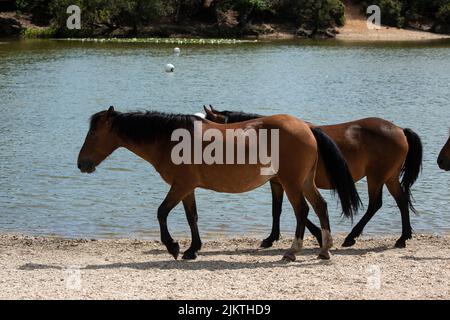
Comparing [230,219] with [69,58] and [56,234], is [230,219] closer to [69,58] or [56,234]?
[56,234]

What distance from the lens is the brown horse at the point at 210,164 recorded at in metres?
8.82

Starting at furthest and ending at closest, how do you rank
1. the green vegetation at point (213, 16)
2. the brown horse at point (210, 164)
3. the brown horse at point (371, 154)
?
the green vegetation at point (213, 16) → the brown horse at point (371, 154) → the brown horse at point (210, 164)

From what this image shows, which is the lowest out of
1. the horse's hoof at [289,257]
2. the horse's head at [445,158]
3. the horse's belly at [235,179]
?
the horse's hoof at [289,257]

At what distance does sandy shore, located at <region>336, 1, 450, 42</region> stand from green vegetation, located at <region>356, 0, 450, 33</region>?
111cm

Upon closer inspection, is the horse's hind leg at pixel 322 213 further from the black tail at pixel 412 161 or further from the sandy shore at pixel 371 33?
the sandy shore at pixel 371 33

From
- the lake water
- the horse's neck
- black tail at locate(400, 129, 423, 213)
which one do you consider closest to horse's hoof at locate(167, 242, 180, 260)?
the horse's neck

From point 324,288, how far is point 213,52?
4222 cm

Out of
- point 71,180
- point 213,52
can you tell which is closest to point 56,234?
point 71,180

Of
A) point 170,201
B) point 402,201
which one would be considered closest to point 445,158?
point 402,201

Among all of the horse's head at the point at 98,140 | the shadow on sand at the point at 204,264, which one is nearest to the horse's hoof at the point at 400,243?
the shadow on sand at the point at 204,264

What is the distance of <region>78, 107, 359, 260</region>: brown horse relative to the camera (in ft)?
28.9

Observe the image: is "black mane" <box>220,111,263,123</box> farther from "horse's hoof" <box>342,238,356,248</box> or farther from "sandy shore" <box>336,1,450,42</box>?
"sandy shore" <box>336,1,450,42</box>

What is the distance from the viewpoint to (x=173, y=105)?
85.7 ft

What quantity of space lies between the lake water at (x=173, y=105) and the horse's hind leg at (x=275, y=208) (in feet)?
4.20
